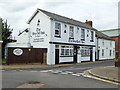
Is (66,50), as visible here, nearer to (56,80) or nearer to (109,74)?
(109,74)

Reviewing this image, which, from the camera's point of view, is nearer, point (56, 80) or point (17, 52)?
point (56, 80)

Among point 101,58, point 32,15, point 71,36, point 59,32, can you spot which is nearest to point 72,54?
point 71,36

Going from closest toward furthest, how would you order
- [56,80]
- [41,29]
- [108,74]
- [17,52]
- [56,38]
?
[56,80]
[108,74]
[17,52]
[56,38]
[41,29]

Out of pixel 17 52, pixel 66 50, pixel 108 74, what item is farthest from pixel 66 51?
pixel 108 74

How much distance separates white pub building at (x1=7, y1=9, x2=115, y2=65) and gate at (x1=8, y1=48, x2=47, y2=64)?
906mm

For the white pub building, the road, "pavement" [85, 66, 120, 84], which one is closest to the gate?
the white pub building

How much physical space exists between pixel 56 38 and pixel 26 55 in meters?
4.67

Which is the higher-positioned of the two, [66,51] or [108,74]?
[66,51]

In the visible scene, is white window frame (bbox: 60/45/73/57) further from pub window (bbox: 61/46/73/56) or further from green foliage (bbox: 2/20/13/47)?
green foliage (bbox: 2/20/13/47)

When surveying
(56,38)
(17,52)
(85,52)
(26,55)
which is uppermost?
(56,38)

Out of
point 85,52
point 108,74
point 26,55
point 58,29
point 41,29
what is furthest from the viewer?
point 85,52

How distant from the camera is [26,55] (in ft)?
61.5

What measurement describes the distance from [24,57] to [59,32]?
237 inches

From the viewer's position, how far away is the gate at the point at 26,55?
1818cm
